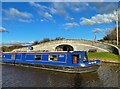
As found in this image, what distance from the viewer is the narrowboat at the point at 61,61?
2295cm

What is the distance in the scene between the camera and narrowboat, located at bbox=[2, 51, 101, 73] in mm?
22952

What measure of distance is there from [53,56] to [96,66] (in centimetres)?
523

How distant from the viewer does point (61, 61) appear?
24.7 metres

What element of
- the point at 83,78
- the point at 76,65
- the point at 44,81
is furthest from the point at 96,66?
the point at 44,81

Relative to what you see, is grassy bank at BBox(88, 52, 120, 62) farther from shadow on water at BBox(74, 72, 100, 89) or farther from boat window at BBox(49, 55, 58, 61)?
shadow on water at BBox(74, 72, 100, 89)

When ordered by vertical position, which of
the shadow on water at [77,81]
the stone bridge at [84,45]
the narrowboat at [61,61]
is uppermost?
the stone bridge at [84,45]

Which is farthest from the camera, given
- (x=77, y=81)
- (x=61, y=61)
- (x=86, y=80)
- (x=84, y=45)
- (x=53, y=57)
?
(x=84, y=45)

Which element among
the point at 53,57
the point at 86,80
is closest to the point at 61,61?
the point at 53,57

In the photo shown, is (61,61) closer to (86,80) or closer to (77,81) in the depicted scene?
(86,80)

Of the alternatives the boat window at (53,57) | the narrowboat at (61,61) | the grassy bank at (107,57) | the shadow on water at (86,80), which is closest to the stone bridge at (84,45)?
the grassy bank at (107,57)

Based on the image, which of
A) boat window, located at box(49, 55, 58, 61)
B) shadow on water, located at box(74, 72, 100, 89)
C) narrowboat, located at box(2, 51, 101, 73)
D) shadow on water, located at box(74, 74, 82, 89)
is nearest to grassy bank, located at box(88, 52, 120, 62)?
narrowboat, located at box(2, 51, 101, 73)

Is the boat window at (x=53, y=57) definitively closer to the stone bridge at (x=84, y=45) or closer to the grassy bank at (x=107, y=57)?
the grassy bank at (x=107, y=57)

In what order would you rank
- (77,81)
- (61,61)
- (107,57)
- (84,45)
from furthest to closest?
1. (84,45)
2. (107,57)
3. (61,61)
4. (77,81)

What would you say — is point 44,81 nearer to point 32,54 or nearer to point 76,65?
point 76,65
